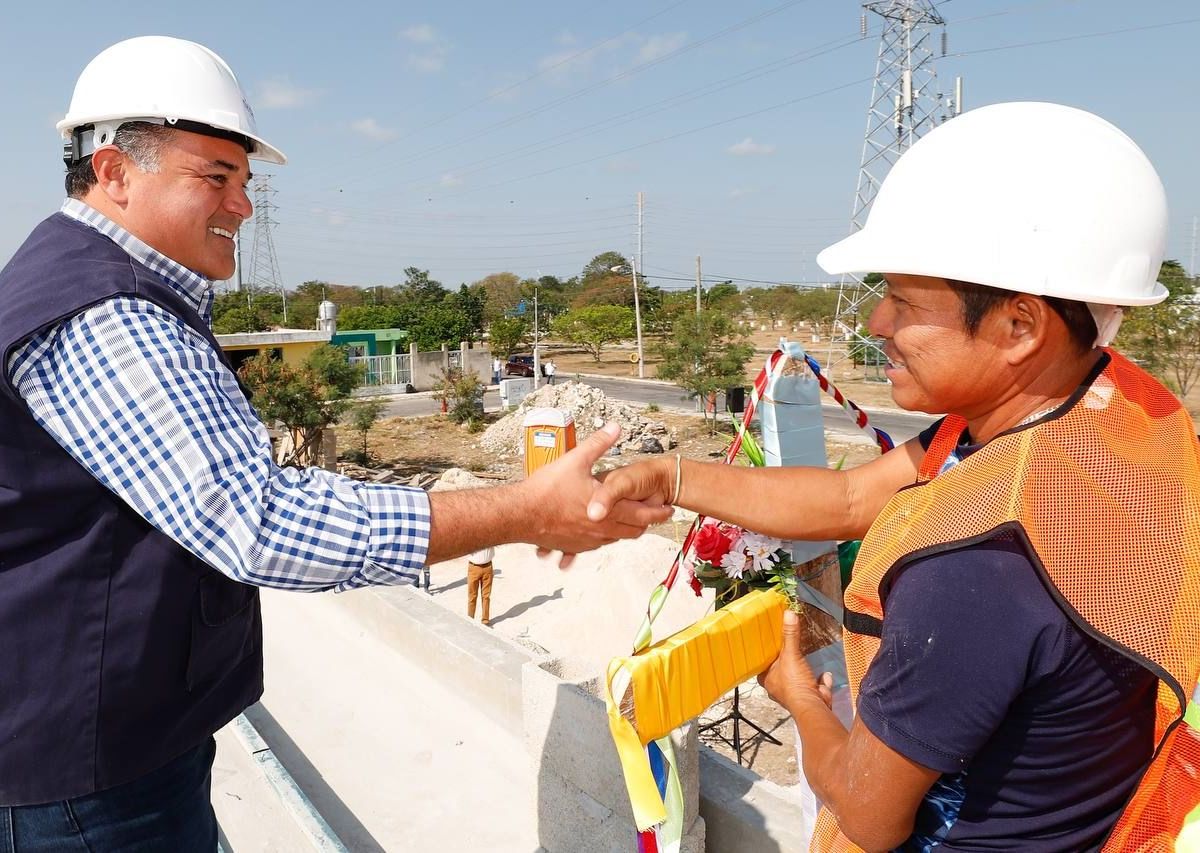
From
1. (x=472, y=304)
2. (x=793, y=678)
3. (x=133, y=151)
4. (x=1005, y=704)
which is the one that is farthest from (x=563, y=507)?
(x=472, y=304)

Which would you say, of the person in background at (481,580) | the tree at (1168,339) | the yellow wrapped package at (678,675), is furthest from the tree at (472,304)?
the yellow wrapped package at (678,675)

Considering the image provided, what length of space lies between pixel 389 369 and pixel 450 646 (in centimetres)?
3341

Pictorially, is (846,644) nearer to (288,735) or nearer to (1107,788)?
(1107,788)

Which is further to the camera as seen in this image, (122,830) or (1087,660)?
(122,830)

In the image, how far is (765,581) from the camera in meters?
2.29

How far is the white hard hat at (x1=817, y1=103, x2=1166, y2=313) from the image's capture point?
136 centimetres

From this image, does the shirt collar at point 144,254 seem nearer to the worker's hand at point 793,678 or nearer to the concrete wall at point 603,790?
the worker's hand at point 793,678

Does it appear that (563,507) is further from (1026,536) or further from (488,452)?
(488,452)

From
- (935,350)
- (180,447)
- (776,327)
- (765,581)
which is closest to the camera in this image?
(935,350)

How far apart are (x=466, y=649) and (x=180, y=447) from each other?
11.4 feet

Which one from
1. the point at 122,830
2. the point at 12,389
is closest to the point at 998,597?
the point at 12,389

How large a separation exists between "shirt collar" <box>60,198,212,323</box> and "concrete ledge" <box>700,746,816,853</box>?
2.42 meters

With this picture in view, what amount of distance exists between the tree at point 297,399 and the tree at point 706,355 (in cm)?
1143

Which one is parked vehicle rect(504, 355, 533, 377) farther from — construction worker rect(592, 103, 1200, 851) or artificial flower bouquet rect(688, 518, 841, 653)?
construction worker rect(592, 103, 1200, 851)
